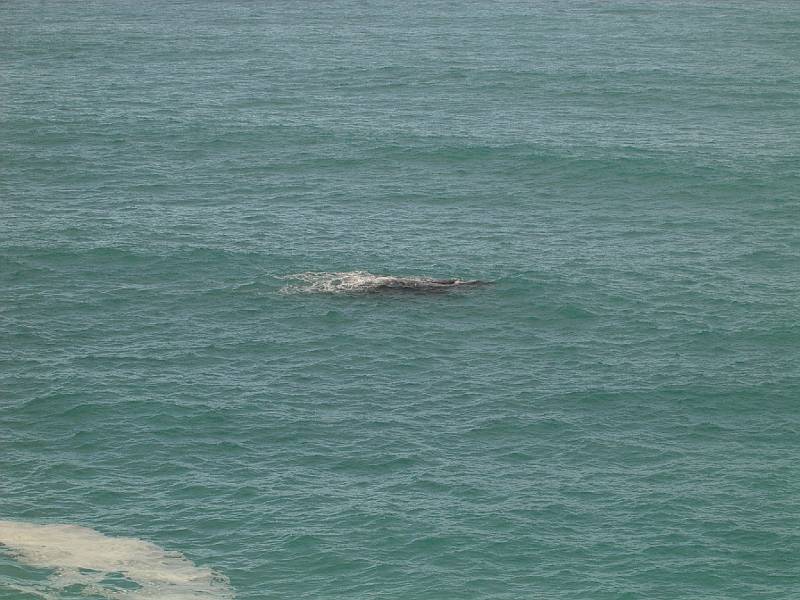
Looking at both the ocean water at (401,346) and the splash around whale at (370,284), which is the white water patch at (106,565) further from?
the splash around whale at (370,284)

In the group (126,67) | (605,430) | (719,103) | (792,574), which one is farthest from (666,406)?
(126,67)

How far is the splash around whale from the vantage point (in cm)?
10988

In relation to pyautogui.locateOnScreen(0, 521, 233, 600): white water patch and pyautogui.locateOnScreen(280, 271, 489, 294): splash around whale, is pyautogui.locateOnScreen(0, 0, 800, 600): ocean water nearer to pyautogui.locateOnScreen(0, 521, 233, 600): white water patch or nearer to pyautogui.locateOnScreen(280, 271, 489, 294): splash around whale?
pyautogui.locateOnScreen(0, 521, 233, 600): white water patch

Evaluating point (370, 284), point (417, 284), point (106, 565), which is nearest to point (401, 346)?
point (417, 284)

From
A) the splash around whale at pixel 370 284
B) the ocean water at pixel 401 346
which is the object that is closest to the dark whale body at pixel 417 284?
the splash around whale at pixel 370 284

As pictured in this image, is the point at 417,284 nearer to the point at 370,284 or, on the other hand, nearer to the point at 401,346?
the point at 370,284

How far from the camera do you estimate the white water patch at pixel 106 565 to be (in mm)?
70375

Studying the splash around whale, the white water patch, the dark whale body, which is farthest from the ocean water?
the dark whale body

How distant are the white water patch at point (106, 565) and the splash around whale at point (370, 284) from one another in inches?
1537

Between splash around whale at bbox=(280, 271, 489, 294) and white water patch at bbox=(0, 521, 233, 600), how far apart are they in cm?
3904

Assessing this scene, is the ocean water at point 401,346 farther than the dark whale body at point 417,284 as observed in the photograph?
No

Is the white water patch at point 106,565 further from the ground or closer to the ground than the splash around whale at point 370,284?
closer to the ground

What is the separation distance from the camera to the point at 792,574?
7200cm

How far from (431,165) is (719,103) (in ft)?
150
